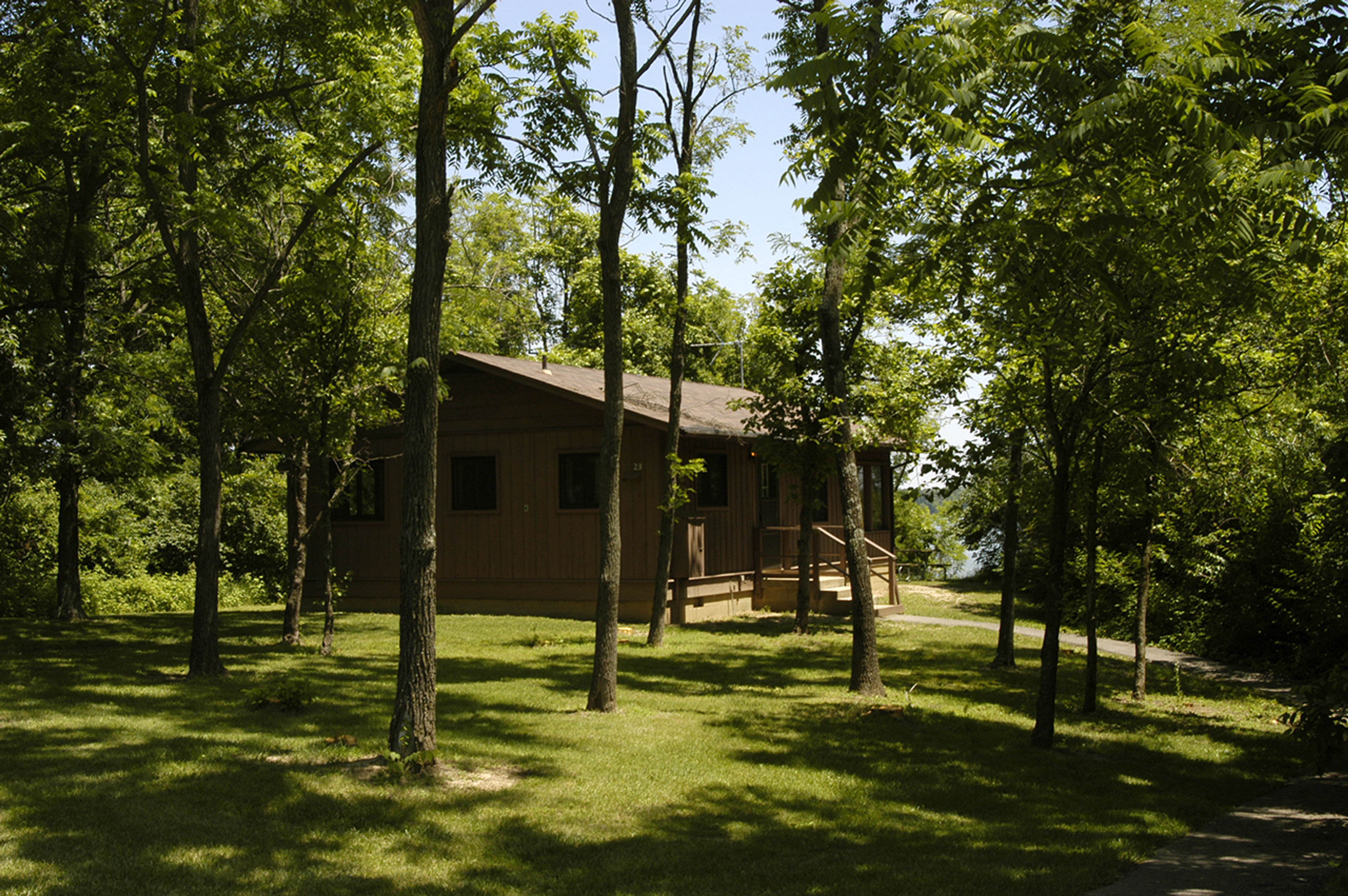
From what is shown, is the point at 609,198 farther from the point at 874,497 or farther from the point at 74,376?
the point at 874,497

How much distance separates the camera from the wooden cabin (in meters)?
18.5

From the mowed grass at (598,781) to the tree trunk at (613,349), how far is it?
23.1 inches

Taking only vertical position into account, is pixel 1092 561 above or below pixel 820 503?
below

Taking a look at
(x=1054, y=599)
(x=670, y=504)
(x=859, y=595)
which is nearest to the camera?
(x=1054, y=599)

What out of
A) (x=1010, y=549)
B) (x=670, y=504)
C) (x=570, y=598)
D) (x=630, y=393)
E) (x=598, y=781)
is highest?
(x=630, y=393)

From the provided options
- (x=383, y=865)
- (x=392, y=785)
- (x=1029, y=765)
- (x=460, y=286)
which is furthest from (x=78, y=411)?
(x=1029, y=765)

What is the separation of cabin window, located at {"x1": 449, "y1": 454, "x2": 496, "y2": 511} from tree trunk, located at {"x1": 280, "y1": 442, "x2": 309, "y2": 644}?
6203 mm

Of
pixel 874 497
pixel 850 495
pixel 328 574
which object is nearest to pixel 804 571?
pixel 850 495

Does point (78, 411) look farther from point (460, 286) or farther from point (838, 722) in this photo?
point (838, 722)

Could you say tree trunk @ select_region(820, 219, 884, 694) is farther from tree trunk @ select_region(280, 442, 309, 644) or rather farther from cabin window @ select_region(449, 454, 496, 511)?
cabin window @ select_region(449, 454, 496, 511)

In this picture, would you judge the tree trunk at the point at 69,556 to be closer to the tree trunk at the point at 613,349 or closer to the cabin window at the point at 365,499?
the cabin window at the point at 365,499

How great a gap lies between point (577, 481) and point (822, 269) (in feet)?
22.3

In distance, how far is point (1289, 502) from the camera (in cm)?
1400

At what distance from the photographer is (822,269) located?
48.6 ft
